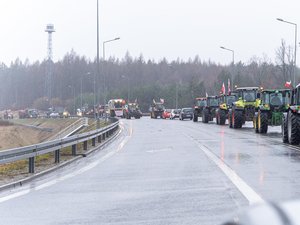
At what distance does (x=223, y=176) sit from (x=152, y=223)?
586 cm

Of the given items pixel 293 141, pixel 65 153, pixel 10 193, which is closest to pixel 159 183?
pixel 10 193

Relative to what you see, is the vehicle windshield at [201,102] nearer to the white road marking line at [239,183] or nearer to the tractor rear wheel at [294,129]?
the tractor rear wheel at [294,129]

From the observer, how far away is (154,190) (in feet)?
39.0

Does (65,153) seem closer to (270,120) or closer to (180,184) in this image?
(180,184)

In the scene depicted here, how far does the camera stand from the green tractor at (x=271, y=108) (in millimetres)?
34250

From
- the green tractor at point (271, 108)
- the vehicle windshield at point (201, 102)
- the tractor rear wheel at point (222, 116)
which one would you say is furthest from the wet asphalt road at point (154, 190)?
the vehicle windshield at point (201, 102)

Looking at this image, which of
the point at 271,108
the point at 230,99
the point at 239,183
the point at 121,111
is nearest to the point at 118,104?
the point at 121,111

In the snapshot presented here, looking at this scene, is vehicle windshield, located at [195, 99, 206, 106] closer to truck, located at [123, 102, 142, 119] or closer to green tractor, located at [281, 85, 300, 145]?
truck, located at [123, 102, 142, 119]

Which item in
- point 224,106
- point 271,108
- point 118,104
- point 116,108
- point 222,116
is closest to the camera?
point 271,108

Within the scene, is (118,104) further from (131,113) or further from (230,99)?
(230,99)

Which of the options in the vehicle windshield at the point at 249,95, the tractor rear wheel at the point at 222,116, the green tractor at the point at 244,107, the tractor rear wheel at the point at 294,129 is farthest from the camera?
the tractor rear wheel at the point at 222,116

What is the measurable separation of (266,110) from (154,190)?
76.4ft

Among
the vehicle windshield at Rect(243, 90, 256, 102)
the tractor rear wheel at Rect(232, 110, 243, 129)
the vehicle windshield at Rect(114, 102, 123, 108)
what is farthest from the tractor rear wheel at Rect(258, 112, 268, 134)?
the vehicle windshield at Rect(114, 102, 123, 108)

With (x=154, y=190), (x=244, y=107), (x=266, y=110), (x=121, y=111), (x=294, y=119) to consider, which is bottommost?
(x=154, y=190)
